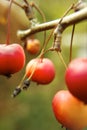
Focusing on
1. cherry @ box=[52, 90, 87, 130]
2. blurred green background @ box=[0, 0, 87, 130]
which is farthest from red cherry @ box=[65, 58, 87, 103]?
blurred green background @ box=[0, 0, 87, 130]

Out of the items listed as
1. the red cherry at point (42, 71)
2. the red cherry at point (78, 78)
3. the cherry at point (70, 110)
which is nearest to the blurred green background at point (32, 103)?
the red cherry at point (42, 71)

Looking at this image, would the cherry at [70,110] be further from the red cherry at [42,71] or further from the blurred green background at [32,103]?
the blurred green background at [32,103]

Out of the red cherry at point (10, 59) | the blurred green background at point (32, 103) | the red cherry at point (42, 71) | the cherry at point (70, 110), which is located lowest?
the blurred green background at point (32, 103)

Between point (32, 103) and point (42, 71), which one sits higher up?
point (42, 71)

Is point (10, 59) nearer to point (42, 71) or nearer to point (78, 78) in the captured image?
point (42, 71)

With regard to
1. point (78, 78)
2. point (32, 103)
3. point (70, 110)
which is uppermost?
point (78, 78)

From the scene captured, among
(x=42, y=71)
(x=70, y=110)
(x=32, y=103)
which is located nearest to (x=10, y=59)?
(x=42, y=71)
